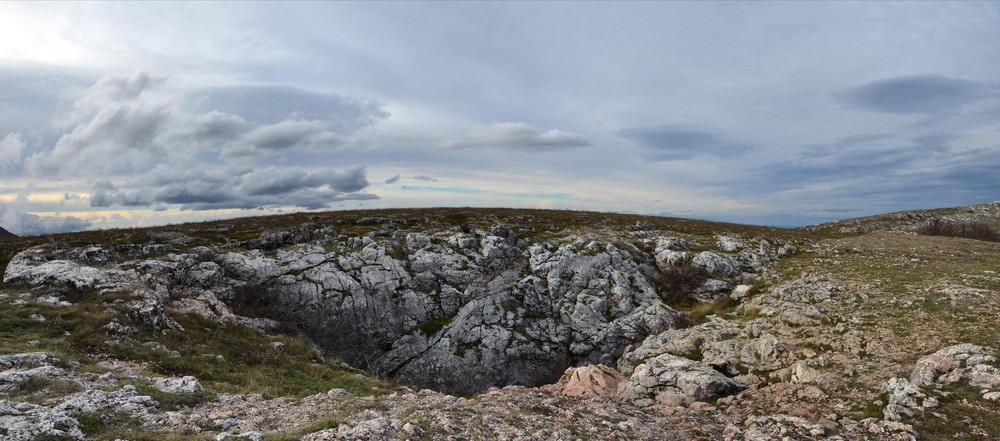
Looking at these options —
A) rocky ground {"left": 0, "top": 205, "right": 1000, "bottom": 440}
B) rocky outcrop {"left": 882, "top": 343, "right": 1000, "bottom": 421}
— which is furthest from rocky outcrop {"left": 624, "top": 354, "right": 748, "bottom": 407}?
rocky outcrop {"left": 882, "top": 343, "right": 1000, "bottom": 421}

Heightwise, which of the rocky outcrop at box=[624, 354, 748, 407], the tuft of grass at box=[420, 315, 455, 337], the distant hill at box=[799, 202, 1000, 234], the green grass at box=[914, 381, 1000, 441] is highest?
the distant hill at box=[799, 202, 1000, 234]

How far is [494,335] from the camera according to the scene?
3369 cm

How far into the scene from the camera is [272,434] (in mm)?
12469

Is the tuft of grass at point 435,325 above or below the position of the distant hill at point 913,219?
below

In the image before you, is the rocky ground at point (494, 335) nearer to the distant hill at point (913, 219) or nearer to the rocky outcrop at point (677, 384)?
the rocky outcrop at point (677, 384)

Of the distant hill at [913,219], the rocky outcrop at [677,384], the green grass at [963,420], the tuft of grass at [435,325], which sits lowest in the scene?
the tuft of grass at [435,325]

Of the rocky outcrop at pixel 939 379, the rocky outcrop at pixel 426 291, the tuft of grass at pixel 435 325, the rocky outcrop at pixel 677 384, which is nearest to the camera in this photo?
the rocky outcrop at pixel 939 379

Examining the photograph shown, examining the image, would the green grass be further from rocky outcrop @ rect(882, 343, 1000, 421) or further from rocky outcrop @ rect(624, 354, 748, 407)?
rocky outcrop @ rect(624, 354, 748, 407)

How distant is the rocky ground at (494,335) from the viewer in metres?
14.6

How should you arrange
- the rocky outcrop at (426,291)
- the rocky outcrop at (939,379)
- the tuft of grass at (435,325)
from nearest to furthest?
1. the rocky outcrop at (939,379)
2. the rocky outcrop at (426,291)
3. the tuft of grass at (435,325)

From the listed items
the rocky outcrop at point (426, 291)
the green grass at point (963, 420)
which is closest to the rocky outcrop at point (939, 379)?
the green grass at point (963, 420)

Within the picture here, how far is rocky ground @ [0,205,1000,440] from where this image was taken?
14.6 metres

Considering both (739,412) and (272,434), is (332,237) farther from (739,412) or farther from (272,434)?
(739,412)

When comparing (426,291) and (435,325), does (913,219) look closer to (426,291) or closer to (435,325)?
(426,291)
